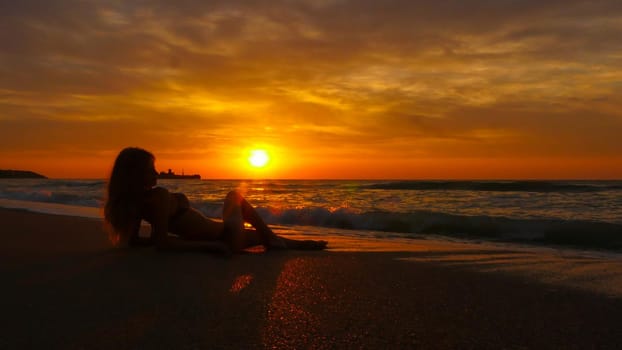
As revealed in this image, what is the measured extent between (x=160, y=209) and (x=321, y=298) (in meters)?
2.12

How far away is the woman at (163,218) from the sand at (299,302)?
0.79 ft

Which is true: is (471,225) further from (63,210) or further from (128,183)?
(63,210)

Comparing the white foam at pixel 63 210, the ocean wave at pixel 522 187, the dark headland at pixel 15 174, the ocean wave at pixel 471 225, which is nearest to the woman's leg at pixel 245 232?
the ocean wave at pixel 471 225

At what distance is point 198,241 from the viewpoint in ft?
15.1

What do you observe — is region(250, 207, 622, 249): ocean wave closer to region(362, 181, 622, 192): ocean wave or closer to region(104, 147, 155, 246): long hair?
region(104, 147, 155, 246): long hair

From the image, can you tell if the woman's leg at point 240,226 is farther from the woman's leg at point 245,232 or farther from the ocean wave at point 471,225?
the ocean wave at point 471,225

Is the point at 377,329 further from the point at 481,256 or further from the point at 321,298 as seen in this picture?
the point at 481,256

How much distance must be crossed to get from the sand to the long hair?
14.9 inches

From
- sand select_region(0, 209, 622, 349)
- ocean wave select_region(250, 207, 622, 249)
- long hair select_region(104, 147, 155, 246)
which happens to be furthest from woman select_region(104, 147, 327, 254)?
ocean wave select_region(250, 207, 622, 249)

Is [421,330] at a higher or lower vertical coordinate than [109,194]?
lower

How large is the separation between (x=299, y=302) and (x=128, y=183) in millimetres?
A: 2319

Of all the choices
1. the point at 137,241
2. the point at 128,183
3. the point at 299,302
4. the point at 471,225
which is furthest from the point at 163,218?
the point at 471,225

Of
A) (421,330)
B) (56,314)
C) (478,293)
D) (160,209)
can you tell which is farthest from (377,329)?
(160,209)

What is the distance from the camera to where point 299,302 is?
2.60m
